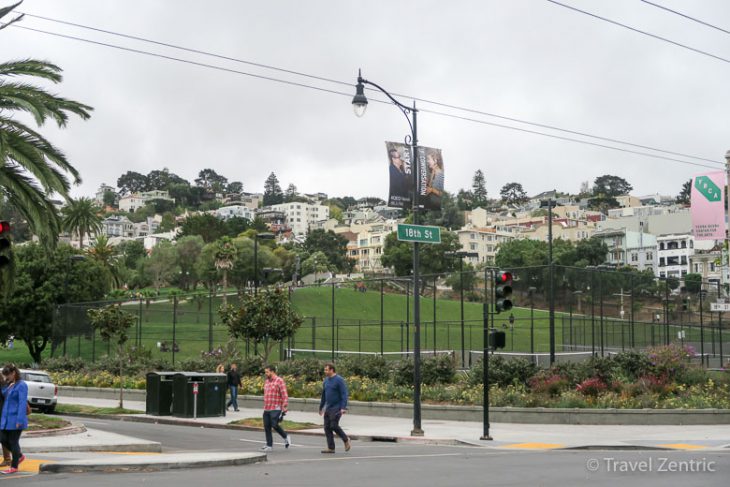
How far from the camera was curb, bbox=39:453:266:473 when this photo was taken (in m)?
15.4

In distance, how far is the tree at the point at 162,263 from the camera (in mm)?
140250

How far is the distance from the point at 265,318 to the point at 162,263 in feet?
339

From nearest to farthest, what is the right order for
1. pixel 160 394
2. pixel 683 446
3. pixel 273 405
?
pixel 273 405 < pixel 683 446 < pixel 160 394

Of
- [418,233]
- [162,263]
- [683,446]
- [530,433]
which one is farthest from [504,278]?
[162,263]

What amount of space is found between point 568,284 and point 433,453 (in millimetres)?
20734

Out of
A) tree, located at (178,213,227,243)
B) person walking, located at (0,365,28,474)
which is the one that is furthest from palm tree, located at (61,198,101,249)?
person walking, located at (0,365,28,474)

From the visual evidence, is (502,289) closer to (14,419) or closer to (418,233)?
(418,233)

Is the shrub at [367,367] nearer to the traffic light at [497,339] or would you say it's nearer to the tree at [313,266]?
the traffic light at [497,339]

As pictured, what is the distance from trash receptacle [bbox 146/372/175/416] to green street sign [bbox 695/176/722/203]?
58.8 feet

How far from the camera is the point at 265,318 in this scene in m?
40.6

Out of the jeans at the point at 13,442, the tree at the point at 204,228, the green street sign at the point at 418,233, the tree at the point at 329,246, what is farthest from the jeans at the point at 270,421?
the tree at the point at 329,246

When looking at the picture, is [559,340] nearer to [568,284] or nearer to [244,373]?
[568,284]

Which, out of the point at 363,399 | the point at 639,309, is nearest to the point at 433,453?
the point at 363,399

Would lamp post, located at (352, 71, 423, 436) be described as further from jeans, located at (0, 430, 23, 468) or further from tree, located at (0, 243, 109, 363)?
tree, located at (0, 243, 109, 363)
